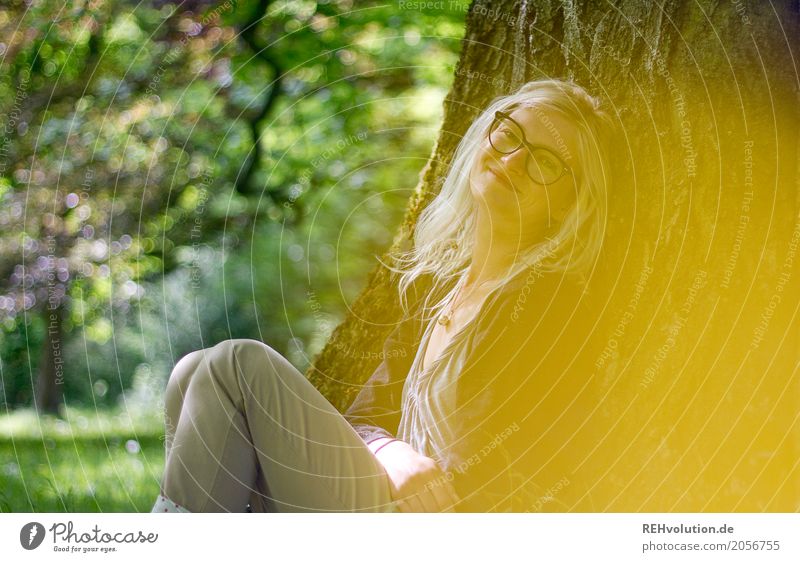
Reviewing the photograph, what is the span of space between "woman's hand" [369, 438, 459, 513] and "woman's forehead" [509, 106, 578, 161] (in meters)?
0.43

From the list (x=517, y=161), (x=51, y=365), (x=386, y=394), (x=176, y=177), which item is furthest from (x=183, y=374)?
(x=51, y=365)

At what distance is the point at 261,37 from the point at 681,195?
0.81 metres

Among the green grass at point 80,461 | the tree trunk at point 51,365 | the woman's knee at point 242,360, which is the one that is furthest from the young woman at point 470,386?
the tree trunk at point 51,365

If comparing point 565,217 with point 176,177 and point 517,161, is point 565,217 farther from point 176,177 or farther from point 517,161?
point 176,177

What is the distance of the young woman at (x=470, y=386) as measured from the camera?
37.7 inches

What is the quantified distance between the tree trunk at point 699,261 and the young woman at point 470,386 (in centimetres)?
5

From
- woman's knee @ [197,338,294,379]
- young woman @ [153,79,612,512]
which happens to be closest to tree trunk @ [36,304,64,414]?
young woman @ [153,79,612,512]
